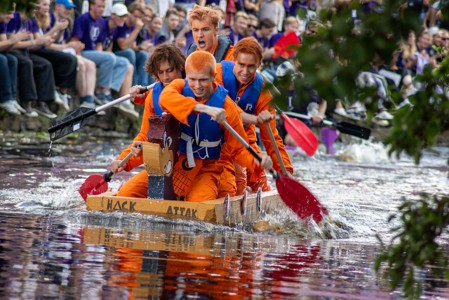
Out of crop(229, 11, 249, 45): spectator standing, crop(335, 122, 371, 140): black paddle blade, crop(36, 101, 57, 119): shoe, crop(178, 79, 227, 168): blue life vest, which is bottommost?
crop(178, 79, 227, 168): blue life vest

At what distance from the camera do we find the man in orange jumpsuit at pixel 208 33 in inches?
420

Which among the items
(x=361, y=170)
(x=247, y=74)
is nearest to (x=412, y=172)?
(x=361, y=170)

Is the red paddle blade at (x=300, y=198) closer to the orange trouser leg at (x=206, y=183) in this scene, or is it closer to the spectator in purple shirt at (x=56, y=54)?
the orange trouser leg at (x=206, y=183)

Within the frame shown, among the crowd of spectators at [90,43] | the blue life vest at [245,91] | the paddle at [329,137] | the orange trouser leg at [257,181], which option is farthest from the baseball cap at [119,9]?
the blue life vest at [245,91]

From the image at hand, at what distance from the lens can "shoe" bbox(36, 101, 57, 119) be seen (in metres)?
17.9

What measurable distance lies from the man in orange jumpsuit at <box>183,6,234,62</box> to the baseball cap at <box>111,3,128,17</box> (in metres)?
8.23

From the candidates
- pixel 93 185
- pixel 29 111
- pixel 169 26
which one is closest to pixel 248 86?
pixel 93 185

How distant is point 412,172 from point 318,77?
541 inches

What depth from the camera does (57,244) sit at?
7.43 m

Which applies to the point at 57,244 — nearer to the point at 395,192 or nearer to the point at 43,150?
the point at 395,192

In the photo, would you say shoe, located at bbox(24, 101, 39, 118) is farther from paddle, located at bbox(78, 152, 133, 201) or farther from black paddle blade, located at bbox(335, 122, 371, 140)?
paddle, located at bbox(78, 152, 133, 201)

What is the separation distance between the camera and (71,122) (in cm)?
1116

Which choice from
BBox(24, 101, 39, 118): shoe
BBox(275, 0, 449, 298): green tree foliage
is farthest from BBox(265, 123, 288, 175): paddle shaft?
BBox(24, 101, 39, 118): shoe

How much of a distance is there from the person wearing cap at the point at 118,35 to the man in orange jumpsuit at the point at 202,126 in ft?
30.3
